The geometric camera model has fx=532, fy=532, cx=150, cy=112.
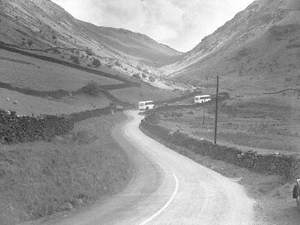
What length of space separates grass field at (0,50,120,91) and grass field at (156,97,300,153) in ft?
68.0

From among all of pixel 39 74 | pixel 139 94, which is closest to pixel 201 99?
pixel 139 94

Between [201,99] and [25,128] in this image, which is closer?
[25,128]

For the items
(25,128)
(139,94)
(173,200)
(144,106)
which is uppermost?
(139,94)

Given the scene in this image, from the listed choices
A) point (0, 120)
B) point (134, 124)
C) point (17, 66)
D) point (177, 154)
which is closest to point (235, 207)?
point (0, 120)

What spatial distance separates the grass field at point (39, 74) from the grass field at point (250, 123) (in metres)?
20.7

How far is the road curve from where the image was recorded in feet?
79.7

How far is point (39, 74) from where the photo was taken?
4006 inches

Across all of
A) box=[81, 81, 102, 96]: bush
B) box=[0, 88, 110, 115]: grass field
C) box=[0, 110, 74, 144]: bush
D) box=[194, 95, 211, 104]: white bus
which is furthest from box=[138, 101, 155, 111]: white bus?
box=[0, 110, 74, 144]: bush

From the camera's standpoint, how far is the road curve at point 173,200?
24.3 meters

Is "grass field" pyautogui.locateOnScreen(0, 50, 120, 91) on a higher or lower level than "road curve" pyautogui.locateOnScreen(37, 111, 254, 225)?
higher

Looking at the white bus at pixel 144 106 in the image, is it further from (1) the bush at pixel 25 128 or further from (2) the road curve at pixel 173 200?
(1) the bush at pixel 25 128

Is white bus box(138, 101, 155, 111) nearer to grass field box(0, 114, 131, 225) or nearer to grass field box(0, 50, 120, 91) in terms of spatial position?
grass field box(0, 50, 120, 91)

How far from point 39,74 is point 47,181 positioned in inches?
3056

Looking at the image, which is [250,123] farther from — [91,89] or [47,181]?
[47,181]
